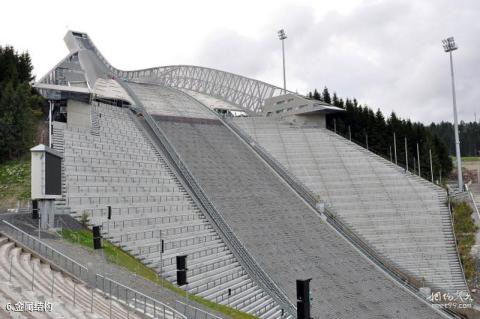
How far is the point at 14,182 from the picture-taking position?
24.0 meters

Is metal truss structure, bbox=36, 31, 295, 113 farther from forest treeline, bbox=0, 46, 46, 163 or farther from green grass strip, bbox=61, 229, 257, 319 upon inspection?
green grass strip, bbox=61, 229, 257, 319

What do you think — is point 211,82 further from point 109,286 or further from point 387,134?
point 109,286

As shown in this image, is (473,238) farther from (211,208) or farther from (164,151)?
(164,151)

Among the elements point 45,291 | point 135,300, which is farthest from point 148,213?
point 45,291

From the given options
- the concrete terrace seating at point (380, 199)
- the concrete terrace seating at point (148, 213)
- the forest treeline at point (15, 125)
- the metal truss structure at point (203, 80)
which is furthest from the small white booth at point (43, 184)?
the metal truss structure at point (203, 80)

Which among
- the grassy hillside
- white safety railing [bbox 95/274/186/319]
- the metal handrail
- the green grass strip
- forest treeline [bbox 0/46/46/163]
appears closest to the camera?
white safety railing [bbox 95/274/186/319]

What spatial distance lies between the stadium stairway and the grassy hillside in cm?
949

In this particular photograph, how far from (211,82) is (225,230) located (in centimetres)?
3953

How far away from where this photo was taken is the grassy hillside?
22.3 metres

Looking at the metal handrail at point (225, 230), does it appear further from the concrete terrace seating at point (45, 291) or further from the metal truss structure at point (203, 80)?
the metal truss structure at point (203, 80)

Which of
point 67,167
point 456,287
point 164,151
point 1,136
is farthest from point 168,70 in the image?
point 456,287

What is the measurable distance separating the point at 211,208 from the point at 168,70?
44058 millimetres

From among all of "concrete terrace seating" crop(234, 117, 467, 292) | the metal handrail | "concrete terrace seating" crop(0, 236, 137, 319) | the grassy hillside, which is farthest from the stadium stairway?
"concrete terrace seating" crop(0, 236, 137, 319)

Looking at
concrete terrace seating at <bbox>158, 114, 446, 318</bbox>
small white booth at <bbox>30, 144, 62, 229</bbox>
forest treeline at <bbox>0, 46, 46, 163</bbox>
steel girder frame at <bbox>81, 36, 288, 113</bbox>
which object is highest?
steel girder frame at <bbox>81, 36, 288, 113</bbox>
